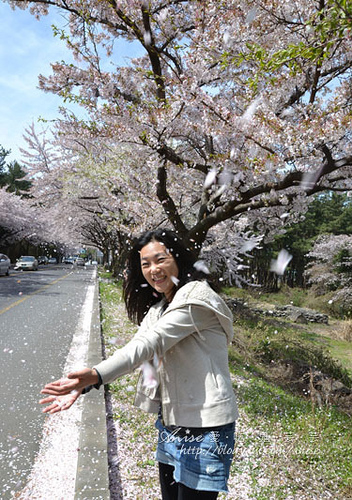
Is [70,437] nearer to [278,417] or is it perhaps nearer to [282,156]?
[278,417]

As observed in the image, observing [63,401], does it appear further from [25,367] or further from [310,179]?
[310,179]

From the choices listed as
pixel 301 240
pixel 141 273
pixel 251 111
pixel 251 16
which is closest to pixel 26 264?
pixel 301 240

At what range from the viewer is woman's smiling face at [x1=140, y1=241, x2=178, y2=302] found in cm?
194

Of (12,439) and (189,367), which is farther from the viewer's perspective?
(12,439)

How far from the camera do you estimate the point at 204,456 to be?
5.37ft

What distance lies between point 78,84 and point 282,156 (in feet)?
17.0

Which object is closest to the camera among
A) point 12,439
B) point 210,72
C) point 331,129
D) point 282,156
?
point 12,439

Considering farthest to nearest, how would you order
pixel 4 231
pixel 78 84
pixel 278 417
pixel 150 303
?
pixel 4 231 → pixel 78 84 → pixel 278 417 → pixel 150 303

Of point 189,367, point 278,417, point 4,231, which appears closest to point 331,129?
point 278,417

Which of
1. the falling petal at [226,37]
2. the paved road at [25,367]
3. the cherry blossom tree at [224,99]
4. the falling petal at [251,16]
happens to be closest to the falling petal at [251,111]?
the cherry blossom tree at [224,99]

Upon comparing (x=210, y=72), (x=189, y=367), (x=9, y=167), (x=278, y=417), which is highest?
(x=9, y=167)

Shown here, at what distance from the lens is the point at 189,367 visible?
167 centimetres

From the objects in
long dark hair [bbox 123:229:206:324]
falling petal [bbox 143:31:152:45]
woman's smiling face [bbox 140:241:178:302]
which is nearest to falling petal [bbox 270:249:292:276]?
falling petal [bbox 143:31:152:45]

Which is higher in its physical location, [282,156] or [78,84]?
[78,84]
